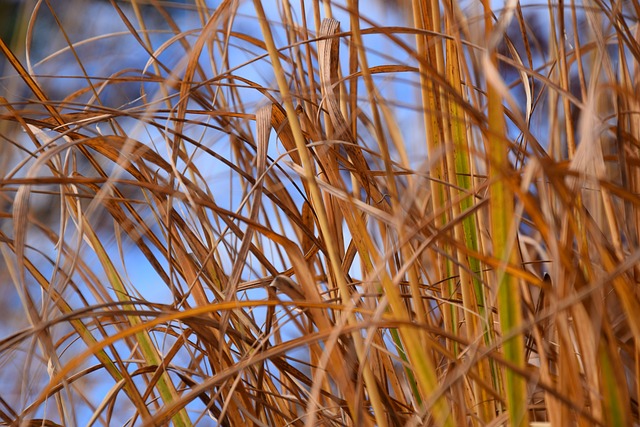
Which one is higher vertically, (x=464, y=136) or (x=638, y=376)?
(x=464, y=136)

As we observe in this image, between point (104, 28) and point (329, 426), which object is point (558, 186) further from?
point (104, 28)

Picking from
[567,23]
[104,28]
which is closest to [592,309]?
[567,23]

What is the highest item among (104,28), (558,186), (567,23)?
(104,28)

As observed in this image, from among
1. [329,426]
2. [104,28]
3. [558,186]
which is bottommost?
[329,426]

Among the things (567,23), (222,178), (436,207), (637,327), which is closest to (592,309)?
(637,327)

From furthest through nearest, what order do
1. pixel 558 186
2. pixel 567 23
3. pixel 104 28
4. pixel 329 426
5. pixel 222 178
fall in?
pixel 104 28 < pixel 567 23 < pixel 222 178 < pixel 329 426 < pixel 558 186

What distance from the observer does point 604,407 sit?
0.27 metres

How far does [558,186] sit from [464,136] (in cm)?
17

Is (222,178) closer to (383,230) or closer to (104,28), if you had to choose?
(383,230)

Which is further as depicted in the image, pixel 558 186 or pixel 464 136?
pixel 464 136

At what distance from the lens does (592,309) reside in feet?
0.79

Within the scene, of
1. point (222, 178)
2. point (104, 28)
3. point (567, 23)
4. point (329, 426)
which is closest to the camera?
point (329, 426)

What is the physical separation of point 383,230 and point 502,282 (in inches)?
8.5

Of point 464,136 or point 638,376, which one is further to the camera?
point 464,136
